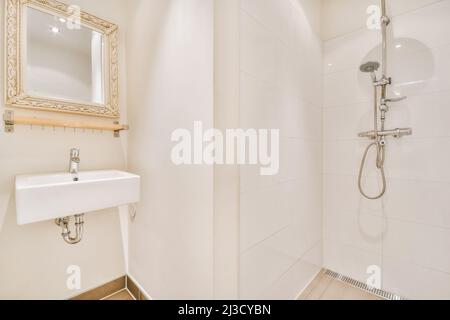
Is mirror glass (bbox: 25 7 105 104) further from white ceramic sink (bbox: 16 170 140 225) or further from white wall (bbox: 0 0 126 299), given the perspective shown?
white ceramic sink (bbox: 16 170 140 225)

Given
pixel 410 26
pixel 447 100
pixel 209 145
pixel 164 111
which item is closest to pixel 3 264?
pixel 164 111

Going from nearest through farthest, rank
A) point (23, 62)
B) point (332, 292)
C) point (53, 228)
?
1. point (23, 62)
2. point (53, 228)
3. point (332, 292)

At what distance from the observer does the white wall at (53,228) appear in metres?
1.14

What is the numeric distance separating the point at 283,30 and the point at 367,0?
83 cm

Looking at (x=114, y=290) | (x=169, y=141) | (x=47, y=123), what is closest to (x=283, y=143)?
(x=169, y=141)

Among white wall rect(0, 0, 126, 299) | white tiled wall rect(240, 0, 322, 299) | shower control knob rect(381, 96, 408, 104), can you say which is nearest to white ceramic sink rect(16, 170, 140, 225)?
white wall rect(0, 0, 126, 299)

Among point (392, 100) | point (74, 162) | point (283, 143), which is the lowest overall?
point (74, 162)

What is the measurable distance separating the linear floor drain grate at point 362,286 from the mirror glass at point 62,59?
2165 mm

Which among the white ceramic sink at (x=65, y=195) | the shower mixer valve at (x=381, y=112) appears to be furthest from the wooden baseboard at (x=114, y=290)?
the shower mixer valve at (x=381, y=112)

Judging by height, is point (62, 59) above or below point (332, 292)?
above

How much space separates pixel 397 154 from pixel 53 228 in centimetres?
225

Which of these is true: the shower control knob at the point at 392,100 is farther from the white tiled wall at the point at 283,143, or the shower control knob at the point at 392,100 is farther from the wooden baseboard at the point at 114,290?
the wooden baseboard at the point at 114,290

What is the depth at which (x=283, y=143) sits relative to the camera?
47.4 inches

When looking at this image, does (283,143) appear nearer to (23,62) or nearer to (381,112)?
(381,112)
